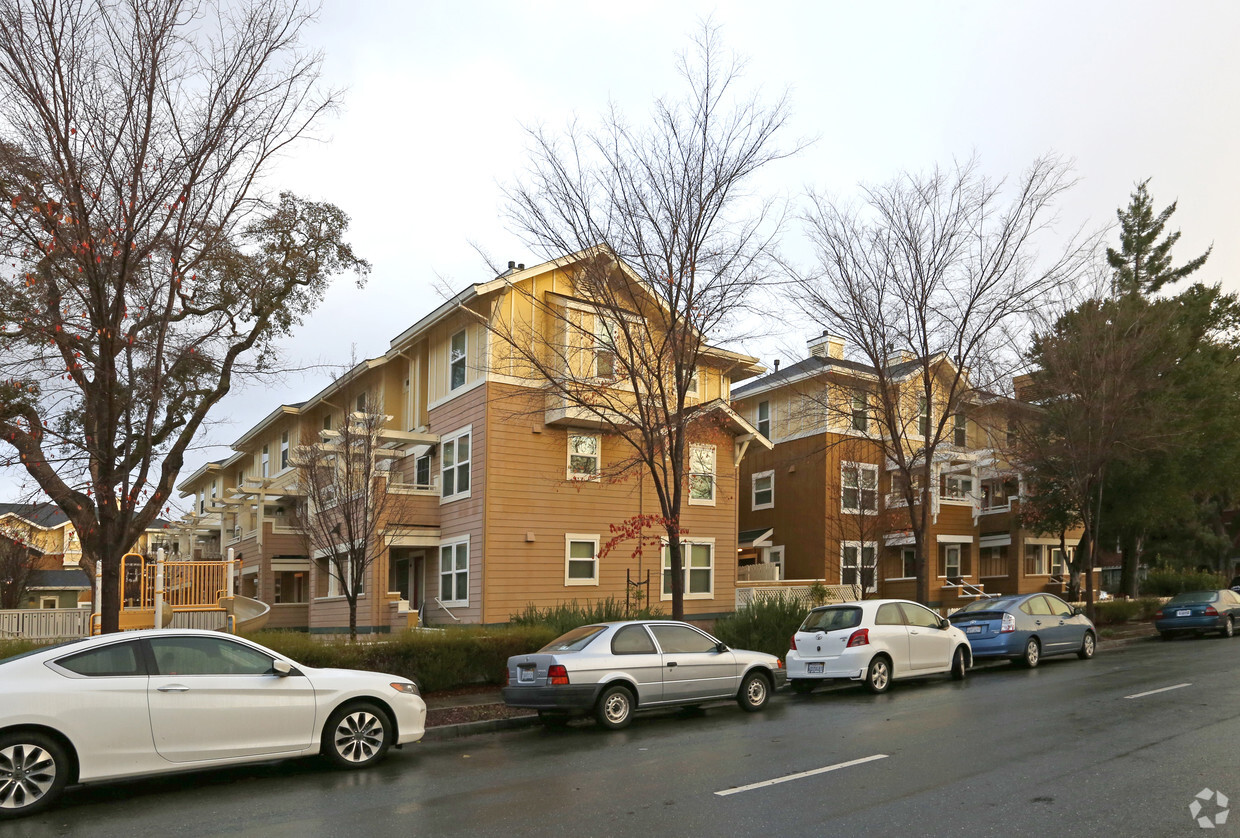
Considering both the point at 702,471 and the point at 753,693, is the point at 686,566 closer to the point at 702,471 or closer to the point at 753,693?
the point at 702,471

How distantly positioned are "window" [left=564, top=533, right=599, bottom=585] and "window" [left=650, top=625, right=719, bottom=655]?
1247 cm

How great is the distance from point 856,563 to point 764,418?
7.31 m

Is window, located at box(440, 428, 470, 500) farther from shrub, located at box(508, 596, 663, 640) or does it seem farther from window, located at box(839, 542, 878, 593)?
window, located at box(839, 542, 878, 593)

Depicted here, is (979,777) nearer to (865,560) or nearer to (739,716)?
(739,716)

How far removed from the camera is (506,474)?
25.5 metres

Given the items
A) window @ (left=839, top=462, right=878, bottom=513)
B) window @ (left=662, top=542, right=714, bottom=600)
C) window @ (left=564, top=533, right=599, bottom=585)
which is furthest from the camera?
window @ (left=839, top=462, right=878, bottom=513)

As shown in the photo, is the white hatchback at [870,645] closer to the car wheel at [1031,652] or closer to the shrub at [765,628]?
the shrub at [765,628]

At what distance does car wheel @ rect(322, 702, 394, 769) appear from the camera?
9.95 metres

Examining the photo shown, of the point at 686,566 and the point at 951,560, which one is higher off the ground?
the point at 686,566

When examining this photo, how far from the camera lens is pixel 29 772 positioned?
8.26 m

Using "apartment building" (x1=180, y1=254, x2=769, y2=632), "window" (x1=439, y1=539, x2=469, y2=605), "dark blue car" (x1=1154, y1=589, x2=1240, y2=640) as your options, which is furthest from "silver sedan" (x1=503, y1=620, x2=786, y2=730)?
"dark blue car" (x1=1154, y1=589, x2=1240, y2=640)

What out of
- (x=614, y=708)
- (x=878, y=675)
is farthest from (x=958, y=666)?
(x=614, y=708)

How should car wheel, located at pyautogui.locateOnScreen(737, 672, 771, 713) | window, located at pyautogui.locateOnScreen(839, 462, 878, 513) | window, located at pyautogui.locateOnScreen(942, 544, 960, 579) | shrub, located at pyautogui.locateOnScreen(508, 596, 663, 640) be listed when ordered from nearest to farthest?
car wheel, located at pyautogui.locateOnScreen(737, 672, 771, 713) → shrub, located at pyautogui.locateOnScreen(508, 596, 663, 640) → window, located at pyautogui.locateOnScreen(839, 462, 878, 513) → window, located at pyautogui.locateOnScreen(942, 544, 960, 579)

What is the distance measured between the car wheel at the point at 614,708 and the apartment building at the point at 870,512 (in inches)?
703
